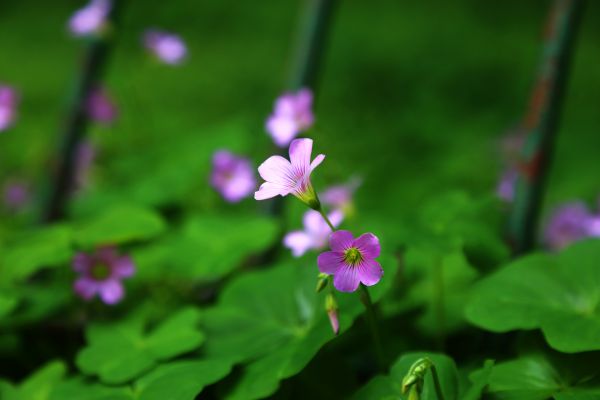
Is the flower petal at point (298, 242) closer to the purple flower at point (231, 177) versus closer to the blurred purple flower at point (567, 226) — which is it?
the purple flower at point (231, 177)

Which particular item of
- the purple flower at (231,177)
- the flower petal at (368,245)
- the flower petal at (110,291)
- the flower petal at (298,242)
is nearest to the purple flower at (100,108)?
the purple flower at (231,177)

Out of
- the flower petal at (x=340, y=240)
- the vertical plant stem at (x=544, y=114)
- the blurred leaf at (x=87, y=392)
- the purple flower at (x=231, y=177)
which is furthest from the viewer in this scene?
the purple flower at (x=231, y=177)

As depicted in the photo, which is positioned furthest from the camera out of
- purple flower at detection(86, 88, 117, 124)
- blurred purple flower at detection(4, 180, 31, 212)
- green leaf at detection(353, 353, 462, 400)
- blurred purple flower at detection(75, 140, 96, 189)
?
blurred purple flower at detection(4, 180, 31, 212)

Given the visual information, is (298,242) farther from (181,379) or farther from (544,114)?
(544,114)

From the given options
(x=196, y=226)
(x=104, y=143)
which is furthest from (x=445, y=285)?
(x=104, y=143)

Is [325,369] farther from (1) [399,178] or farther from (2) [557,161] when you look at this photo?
(2) [557,161]

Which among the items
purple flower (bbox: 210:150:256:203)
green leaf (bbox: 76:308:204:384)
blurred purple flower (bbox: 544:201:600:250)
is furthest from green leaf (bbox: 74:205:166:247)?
blurred purple flower (bbox: 544:201:600:250)

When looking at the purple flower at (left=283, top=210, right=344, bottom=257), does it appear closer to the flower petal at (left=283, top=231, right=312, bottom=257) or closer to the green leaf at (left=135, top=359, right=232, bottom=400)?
the flower petal at (left=283, top=231, right=312, bottom=257)
